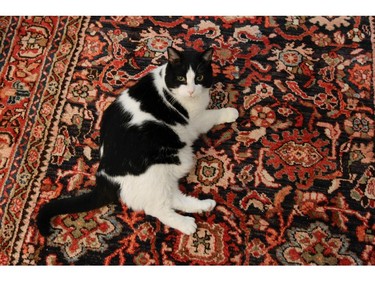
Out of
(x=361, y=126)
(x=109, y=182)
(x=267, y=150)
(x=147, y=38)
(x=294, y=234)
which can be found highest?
(x=147, y=38)

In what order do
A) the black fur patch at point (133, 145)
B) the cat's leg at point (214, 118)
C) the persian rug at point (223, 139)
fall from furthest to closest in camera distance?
the cat's leg at point (214, 118)
the persian rug at point (223, 139)
the black fur patch at point (133, 145)

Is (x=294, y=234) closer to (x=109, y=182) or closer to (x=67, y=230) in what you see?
(x=109, y=182)

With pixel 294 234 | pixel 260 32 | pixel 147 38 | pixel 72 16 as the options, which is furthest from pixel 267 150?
pixel 72 16

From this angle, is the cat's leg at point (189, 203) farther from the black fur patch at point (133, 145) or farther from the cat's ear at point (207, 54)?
the cat's ear at point (207, 54)

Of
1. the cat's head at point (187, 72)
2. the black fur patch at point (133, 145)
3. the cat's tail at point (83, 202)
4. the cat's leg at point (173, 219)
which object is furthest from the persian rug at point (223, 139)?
the cat's head at point (187, 72)

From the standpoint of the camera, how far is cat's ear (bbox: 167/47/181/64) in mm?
1655

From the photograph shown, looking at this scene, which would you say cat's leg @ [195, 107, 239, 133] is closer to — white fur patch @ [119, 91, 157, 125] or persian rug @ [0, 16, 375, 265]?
persian rug @ [0, 16, 375, 265]

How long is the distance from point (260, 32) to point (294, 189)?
1.07 meters

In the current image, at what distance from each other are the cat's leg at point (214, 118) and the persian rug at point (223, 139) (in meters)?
0.05

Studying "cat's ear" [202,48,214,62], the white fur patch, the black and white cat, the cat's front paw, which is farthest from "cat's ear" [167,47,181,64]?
the cat's front paw

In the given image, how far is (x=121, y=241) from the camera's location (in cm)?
180

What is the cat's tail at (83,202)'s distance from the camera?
1688mm

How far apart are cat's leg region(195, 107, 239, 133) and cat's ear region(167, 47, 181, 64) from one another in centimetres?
34

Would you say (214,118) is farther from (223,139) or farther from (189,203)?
(189,203)
